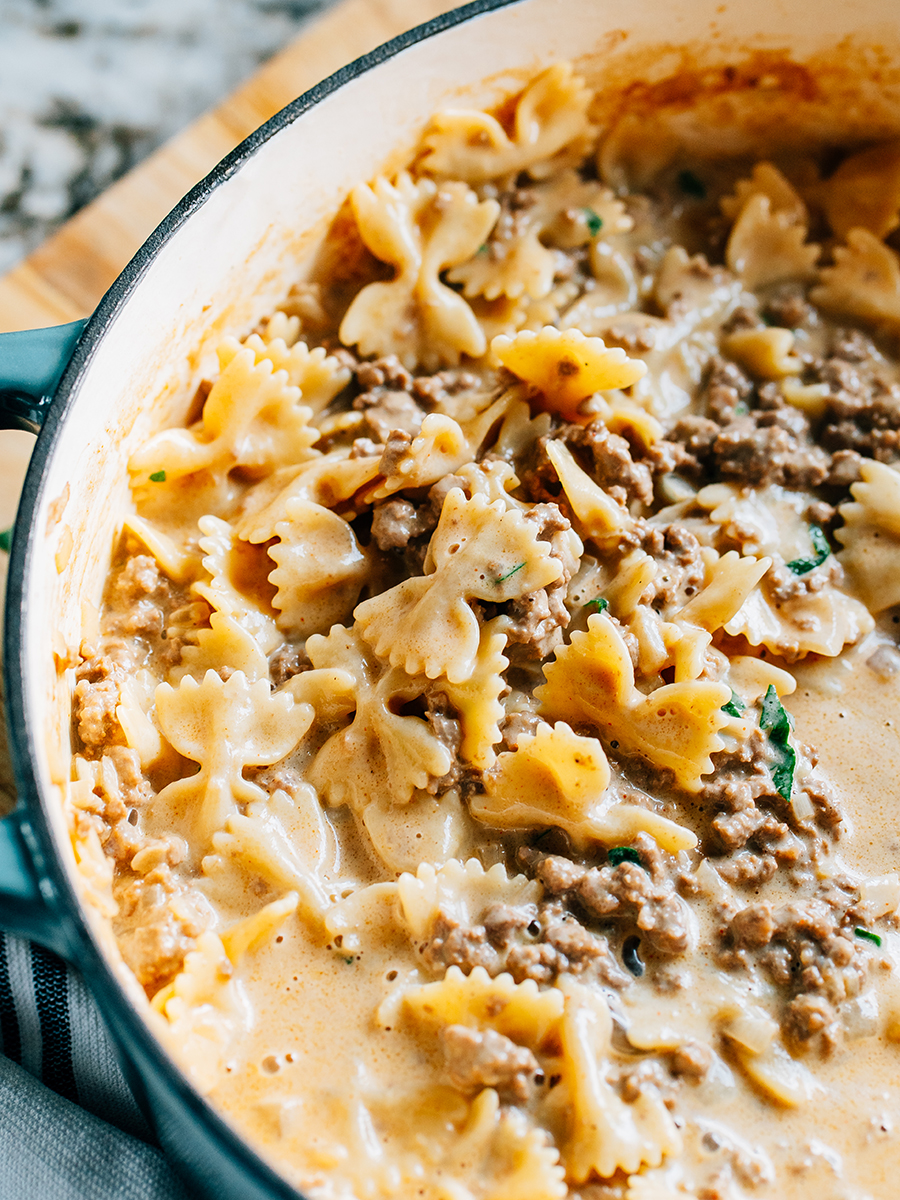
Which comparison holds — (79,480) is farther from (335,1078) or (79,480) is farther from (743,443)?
(743,443)

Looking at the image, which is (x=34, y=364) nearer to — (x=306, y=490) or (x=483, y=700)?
(x=306, y=490)

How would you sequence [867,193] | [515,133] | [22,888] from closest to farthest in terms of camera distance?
1. [22,888]
2. [515,133]
3. [867,193]

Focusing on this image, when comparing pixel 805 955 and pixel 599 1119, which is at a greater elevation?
pixel 599 1119

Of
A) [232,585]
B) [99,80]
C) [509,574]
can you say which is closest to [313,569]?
[232,585]

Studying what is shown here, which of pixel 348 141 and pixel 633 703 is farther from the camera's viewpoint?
pixel 348 141

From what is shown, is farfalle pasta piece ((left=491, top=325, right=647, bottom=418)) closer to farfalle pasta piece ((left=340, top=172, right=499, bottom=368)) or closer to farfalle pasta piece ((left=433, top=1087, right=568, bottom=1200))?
farfalle pasta piece ((left=340, top=172, right=499, bottom=368))

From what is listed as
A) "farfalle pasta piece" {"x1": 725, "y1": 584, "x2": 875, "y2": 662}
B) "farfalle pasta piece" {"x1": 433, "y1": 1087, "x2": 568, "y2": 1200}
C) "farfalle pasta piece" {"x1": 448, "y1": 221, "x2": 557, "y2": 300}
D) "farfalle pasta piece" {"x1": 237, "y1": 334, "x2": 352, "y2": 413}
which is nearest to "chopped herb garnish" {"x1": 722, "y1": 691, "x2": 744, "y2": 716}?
"farfalle pasta piece" {"x1": 725, "y1": 584, "x2": 875, "y2": 662}

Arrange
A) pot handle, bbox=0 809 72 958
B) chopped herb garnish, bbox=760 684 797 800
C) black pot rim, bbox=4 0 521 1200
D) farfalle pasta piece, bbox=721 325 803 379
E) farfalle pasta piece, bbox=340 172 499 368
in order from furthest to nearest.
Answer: farfalle pasta piece, bbox=721 325 803 379 → farfalle pasta piece, bbox=340 172 499 368 → chopped herb garnish, bbox=760 684 797 800 → pot handle, bbox=0 809 72 958 → black pot rim, bbox=4 0 521 1200
